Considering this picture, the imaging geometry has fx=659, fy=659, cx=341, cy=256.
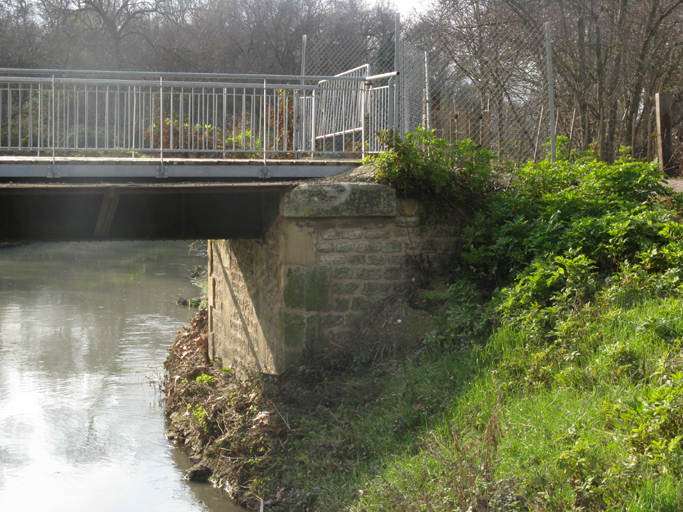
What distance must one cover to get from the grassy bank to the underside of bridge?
183 cm

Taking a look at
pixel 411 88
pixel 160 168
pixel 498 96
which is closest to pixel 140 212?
pixel 160 168

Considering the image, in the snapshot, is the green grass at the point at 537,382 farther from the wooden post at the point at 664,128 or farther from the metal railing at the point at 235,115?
the metal railing at the point at 235,115

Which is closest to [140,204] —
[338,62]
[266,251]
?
[266,251]

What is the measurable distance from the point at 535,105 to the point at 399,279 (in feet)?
12.3

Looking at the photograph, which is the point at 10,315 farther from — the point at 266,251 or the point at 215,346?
the point at 266,251

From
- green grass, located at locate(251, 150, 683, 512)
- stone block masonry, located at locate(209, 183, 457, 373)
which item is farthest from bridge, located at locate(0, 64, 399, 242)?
green grass, located at locate(251, 150, 683, 512)

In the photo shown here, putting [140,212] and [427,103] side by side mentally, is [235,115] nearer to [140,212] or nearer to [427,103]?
[140,212]

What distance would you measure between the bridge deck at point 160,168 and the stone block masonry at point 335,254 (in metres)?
0.59

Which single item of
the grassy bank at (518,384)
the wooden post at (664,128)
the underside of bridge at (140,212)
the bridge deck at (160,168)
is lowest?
the grassy bank at (518,384)

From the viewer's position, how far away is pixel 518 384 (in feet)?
17.7

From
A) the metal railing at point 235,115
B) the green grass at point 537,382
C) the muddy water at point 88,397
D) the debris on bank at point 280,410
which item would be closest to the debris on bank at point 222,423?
the debris on bank at point 280,410

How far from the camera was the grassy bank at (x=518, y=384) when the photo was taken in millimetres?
4016

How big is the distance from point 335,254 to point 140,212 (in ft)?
7.91

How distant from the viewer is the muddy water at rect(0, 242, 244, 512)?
7109 millimetres
